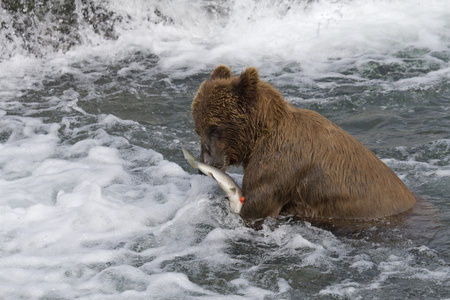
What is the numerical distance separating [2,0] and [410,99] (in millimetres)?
8047

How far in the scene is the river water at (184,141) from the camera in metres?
5.12

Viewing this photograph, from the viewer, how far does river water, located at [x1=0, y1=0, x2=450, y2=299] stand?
16.8ft

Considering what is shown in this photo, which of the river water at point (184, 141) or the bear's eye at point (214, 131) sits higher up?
the bear's eye at point (214, 131)

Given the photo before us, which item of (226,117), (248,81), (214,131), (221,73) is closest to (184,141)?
(221,73)

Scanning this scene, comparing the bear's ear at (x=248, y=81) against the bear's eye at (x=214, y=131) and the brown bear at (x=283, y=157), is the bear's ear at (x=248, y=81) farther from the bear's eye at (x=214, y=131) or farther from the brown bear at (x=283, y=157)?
the bear's eye at (x=214, y=131)

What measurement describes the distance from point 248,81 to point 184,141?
3015 millimetres

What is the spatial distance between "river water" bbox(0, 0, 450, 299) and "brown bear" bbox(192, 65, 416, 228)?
0.23 meters

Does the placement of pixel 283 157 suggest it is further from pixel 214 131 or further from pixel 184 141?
pixel 184 141

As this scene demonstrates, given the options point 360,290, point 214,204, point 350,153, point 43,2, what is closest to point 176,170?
point 214,204

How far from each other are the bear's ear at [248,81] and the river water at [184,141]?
4.07 feet

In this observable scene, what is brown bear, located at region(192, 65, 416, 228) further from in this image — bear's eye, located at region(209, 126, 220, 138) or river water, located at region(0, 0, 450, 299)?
river water, located at region(0, 0, 450, 299)

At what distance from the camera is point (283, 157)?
5516 mm

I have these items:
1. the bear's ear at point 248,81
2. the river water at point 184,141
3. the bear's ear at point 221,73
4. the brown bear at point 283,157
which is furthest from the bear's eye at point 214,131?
the river water at point 184,141

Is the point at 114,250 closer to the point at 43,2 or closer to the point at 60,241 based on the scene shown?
the point at 60,241
